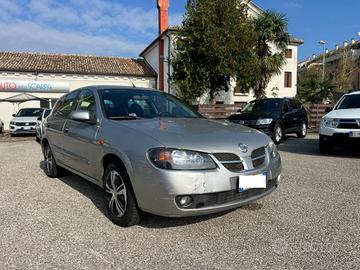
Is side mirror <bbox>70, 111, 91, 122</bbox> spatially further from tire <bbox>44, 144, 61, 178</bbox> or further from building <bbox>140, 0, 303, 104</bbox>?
building <bbox>140, 0, 303, 104</bbox>

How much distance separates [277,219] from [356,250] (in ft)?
3.20

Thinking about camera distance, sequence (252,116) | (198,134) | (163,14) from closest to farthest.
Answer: (198,134)
(252,116)
(163,14)

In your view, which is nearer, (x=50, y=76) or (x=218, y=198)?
(x=218, y=198)

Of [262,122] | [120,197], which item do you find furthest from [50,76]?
[120,197]

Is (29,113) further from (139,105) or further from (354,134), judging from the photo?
(354,134)

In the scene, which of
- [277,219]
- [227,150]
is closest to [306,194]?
[277,219]

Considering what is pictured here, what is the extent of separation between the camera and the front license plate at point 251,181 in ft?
11.5

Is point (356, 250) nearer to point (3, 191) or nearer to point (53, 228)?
point (53, 228)

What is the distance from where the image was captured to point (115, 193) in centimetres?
394

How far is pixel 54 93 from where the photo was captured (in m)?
27.0

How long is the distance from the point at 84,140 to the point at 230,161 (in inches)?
80.4

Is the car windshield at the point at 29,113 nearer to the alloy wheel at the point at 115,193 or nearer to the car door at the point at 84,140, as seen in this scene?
the car door at the point at 84,140

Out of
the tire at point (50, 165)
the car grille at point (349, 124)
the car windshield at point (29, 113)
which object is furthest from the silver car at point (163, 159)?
the car windshield at point (29, 113)

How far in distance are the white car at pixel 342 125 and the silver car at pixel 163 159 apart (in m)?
5.05
